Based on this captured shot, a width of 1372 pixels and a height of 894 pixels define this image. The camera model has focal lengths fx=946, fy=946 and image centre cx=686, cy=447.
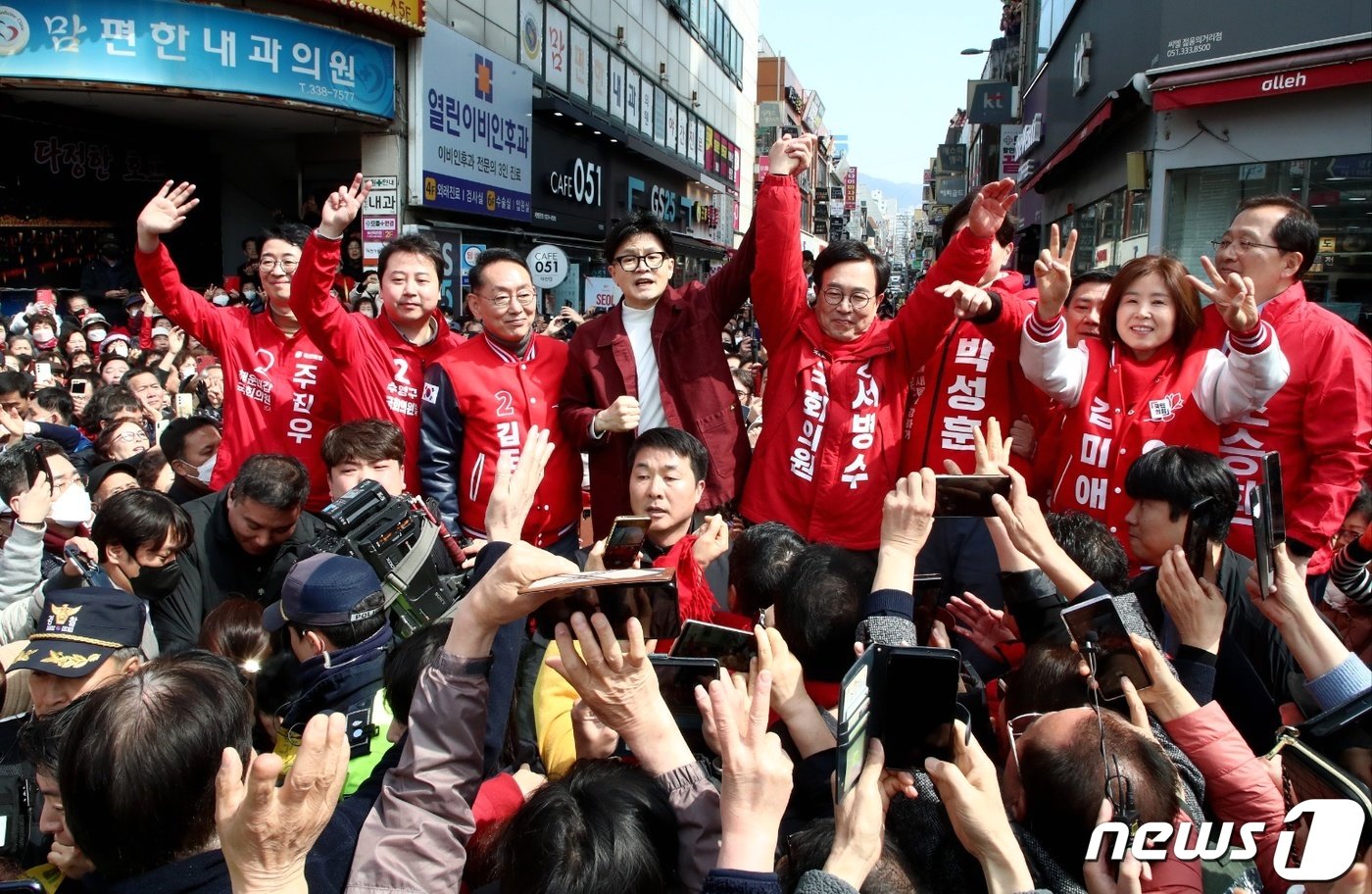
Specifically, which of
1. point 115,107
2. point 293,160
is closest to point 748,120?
point 293,160

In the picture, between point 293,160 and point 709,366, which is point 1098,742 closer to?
point 709,366

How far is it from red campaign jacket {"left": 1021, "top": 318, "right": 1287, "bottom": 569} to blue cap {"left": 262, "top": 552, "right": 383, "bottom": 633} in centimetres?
237

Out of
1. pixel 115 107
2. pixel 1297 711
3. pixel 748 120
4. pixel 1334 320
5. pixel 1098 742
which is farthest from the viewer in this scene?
pixel 748 120

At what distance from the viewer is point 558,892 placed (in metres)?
1.45

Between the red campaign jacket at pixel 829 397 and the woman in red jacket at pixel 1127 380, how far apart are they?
357 millimetres

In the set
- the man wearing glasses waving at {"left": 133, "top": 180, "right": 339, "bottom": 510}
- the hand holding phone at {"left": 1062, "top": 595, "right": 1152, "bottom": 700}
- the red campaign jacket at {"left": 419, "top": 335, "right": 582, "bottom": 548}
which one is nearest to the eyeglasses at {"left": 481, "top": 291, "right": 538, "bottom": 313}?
the red campaign jacket at {"left": 419, "top": 335, "right": 582, "bottom": 548}

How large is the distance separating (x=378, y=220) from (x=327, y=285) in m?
8.36

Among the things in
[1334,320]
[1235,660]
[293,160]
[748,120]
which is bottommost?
[1235,660]

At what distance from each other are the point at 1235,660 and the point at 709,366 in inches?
83.7

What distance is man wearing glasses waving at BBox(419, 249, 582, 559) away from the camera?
377cm

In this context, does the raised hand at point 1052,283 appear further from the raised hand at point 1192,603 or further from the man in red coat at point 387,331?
the man in red coat at point 387,331

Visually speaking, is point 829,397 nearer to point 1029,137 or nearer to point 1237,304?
point 1237,304

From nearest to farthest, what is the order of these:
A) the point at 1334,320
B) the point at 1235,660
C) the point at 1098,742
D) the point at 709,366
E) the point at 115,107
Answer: the point at 1098,742 → the point at 1235,660 → the point at 1334,320 → the point at 709,366 → the point at 115,107

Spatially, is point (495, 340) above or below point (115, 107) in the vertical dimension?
below
